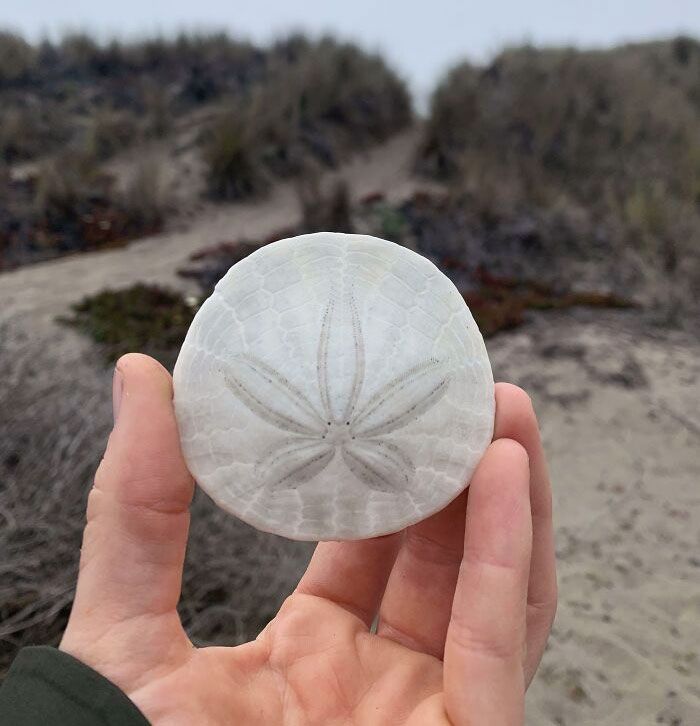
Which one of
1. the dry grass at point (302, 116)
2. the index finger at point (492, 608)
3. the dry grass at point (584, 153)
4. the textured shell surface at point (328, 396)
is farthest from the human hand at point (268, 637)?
the dry grass at point (302, 116)

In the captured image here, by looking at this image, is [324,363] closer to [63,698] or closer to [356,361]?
[356,361]

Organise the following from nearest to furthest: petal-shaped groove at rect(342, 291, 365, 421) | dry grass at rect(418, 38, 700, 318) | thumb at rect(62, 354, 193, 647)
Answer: thumb at rect(62, 354, 193, 647) < petal-shaped groove at rect(342, 291, 365, 421) < dry grass at rect(418, 38, 700, 318)

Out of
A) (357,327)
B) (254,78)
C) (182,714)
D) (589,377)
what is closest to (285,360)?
(357,327)

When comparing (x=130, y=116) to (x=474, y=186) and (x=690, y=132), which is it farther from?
(x=690, y=132)

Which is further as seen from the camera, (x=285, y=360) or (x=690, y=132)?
(x=690, y=132)

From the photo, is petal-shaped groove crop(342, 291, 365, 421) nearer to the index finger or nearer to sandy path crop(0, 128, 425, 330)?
the index finger

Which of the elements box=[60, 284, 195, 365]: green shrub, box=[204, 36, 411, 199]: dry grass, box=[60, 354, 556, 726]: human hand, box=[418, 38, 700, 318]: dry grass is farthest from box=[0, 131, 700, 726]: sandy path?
box=[204, 36, 411, 199]: dry grass
